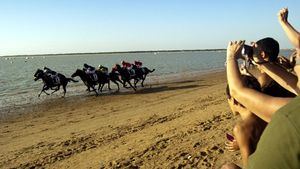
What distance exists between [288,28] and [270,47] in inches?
13.4

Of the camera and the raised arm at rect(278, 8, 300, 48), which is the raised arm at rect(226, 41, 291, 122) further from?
the raised arm at rect(278, 8, 300, 48)

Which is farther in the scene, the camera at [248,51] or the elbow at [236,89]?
the camera at [248,51]

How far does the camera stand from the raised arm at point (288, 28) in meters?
3.56

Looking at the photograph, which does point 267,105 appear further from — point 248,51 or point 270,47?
point 270,47

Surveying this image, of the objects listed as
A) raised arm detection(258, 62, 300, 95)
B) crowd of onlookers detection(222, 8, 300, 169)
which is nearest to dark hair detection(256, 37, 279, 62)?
crowd of onlookers detection(222, 8, 300, 169)

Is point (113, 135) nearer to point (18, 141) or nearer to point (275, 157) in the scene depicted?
point (18, 141)

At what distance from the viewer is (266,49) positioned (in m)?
3.51

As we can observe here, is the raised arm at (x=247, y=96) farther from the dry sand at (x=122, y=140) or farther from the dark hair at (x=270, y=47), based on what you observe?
the dry sand at (x=122, y=140)

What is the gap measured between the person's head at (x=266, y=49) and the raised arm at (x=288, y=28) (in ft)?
0.47

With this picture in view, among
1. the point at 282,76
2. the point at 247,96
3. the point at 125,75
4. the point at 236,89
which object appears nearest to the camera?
the point at 247,96

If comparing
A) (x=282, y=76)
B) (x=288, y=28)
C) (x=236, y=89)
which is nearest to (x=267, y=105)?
(x=236, y=89)

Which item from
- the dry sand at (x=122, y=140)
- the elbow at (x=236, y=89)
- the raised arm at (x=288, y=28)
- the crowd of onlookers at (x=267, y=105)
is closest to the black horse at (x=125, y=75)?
the dry sand at (x=122, y=140)

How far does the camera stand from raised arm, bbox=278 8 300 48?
3559 mm

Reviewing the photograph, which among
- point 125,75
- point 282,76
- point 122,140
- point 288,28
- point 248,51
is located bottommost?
point 125,75
